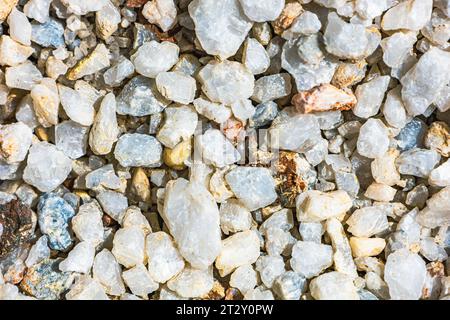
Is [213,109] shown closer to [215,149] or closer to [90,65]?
[215,149]

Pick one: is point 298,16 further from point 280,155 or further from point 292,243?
point 292,243

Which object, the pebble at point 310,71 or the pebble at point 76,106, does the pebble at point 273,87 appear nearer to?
the pebble at point 310,71

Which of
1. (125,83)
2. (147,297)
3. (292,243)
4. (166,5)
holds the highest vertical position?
(166,5)

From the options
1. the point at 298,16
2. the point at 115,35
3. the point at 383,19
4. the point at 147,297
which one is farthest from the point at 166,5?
the point at 147,297

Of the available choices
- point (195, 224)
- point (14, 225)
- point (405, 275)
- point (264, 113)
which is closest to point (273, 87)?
point (264, 113)

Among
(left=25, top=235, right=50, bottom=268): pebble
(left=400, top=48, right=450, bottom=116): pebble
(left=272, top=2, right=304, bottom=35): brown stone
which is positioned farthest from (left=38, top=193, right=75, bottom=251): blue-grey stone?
(left=400, top=48, right=450, bottom=116): pebble

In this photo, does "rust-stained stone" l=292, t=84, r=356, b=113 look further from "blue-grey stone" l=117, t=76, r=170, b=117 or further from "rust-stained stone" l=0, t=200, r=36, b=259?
"rust-stained stone" l=0, t=200, r=36, b=259

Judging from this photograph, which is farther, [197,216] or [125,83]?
[125,83]
